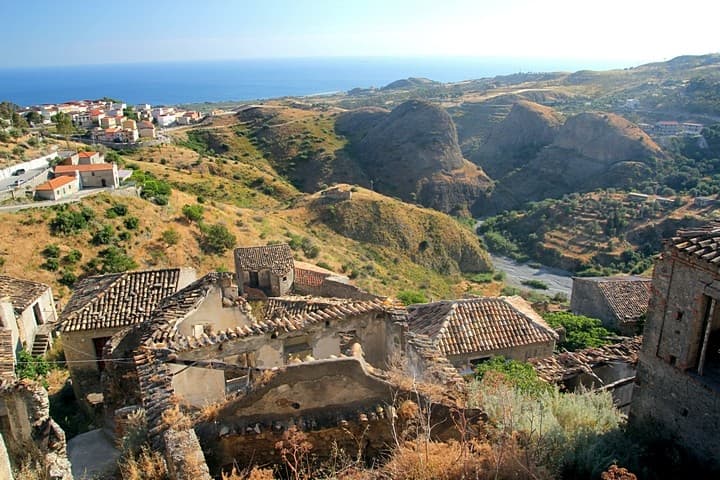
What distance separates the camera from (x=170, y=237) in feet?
111

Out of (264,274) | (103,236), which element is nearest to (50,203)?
(103,236)

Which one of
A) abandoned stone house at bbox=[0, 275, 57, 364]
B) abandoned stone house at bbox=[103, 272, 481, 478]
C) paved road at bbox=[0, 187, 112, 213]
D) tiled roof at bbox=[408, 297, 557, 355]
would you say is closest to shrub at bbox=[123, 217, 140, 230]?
paved road at bbox=[0, 187, 112, 213]

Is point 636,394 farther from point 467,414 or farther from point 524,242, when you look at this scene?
point 524,242

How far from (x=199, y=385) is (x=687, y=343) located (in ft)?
29.1

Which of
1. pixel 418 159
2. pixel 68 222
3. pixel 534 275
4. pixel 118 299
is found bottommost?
pixel 534 275

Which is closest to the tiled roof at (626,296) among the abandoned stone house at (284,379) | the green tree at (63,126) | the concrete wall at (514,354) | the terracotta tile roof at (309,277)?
the concrete wall at (514,354)

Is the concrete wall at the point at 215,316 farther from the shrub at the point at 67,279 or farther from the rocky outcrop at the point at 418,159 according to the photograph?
the rocky outcrop at the point at 418,159

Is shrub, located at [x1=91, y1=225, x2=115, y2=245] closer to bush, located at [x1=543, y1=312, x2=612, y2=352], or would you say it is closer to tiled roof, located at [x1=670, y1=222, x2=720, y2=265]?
bush, located at [x1=543, y1=312, x2=612, y2=352]

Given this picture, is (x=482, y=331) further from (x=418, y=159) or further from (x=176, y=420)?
(x=418, y=159)

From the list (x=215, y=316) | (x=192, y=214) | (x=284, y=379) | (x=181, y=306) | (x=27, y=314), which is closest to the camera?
(x=284, y=379)

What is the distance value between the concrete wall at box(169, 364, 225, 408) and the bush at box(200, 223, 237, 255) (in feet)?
87.7

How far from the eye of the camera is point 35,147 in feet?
171

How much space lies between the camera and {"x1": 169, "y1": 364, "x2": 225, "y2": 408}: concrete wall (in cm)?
900

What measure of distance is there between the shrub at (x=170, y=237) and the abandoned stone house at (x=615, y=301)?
25.6 m
